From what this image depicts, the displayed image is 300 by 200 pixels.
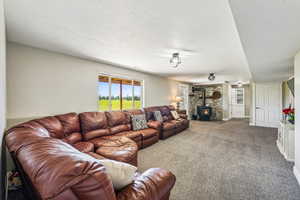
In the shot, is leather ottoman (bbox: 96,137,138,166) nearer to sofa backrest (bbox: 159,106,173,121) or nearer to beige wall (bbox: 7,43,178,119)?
beige wall (bbox: 7,43,178,119)

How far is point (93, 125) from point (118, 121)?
73 centimetres

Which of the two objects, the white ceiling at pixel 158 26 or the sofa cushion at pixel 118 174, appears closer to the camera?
the sofa cushion at pixel 118 174

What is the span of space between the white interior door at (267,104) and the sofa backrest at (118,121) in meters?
6.38

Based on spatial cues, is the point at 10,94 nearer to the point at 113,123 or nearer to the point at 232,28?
the point at 113,123

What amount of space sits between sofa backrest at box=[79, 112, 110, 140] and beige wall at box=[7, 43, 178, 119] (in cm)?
37

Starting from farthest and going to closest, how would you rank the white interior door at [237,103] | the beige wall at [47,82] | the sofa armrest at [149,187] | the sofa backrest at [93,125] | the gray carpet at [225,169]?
the white interior door at [237,103] → the sofa backrest at [93,125] → the beige wall at [47,82] → the gray carpet at [225,169] → the sofa armrest at [149,187]

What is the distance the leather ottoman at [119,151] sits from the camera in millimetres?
2092

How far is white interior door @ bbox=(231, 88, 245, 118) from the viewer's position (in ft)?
30.0

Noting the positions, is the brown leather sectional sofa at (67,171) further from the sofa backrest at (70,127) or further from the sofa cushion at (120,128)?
the sofa cushion at (120,128)

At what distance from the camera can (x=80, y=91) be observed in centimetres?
328

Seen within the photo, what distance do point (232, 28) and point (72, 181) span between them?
7.48ft

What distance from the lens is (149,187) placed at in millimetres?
1070

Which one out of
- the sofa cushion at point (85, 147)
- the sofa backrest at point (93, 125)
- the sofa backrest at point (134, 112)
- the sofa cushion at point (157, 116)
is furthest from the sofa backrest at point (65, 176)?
the sofa cushion at point (157, 116)

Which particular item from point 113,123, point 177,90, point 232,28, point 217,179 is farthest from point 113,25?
point 177,90
